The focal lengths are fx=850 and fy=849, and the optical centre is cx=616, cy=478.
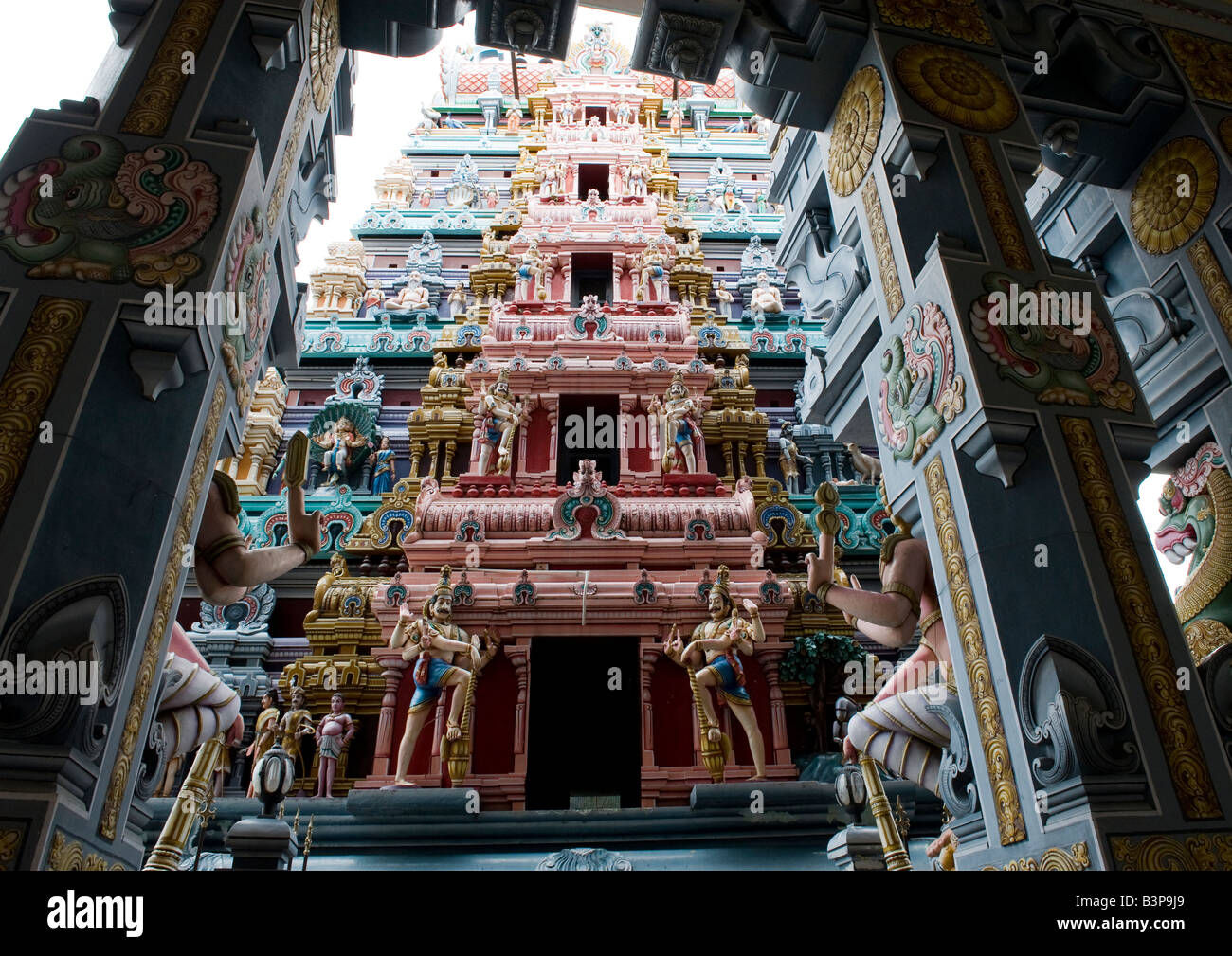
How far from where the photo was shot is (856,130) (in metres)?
5.32

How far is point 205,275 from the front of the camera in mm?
3439

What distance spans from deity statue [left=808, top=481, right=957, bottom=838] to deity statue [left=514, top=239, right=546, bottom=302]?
1049 cm

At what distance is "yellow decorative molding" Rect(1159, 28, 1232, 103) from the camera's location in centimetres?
567

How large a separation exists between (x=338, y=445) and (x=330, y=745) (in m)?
5.40

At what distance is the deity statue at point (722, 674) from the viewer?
28.5ft

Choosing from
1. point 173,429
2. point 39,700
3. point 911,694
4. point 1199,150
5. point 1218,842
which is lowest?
point 1218,842

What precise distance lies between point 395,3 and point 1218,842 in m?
5.84

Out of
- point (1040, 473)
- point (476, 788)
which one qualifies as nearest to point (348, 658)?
point (476, 788)

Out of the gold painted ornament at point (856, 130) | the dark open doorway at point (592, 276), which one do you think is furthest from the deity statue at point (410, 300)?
the gold painted ornament at point (856, 130)

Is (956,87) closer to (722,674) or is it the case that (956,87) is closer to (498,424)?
(722,674)

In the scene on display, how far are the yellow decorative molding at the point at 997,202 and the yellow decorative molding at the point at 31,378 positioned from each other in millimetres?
4327

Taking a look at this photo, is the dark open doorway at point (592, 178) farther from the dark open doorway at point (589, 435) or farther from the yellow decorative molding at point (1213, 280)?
the yellow decorative molding at point (1213, 280)

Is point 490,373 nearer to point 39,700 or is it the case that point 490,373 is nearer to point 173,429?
point 173,429

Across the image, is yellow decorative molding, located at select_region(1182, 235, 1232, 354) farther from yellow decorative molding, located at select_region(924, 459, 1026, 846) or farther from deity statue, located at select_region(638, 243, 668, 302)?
deity statue, located at select_region(638, 243, 668, 302)
